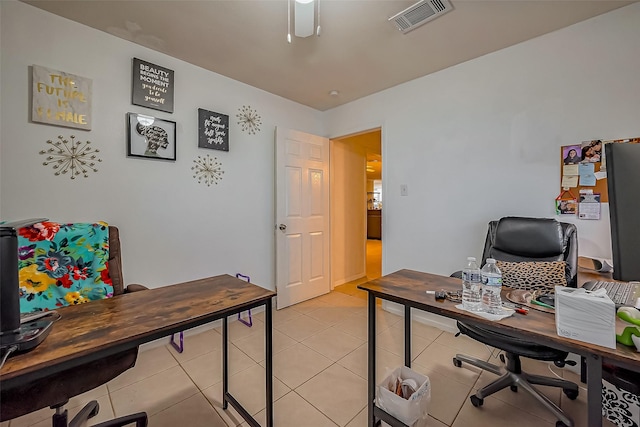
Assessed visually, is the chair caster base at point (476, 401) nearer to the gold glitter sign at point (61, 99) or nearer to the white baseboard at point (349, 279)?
the white baseboard at point (349, 279)

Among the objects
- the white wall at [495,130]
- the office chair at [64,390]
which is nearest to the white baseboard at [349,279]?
the white wall at [495,130]

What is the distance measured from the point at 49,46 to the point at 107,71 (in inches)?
12.0

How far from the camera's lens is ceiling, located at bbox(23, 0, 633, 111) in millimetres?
1696

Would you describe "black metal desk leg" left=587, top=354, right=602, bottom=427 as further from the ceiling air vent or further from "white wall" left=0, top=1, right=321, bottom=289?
"white wall" left=0, top=1, right=321, bottom=289

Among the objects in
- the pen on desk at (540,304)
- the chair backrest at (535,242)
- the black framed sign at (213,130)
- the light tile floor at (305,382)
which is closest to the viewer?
the pen on desk at (540,304)

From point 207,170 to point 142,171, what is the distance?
0.53 metres

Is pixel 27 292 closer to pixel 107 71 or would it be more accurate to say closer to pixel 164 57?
pixel 107 71

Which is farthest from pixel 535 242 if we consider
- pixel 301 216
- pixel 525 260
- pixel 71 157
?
pixel 71 157

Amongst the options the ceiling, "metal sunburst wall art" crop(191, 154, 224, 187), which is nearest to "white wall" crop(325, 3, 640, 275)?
the ceiling

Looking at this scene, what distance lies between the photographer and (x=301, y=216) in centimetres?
316

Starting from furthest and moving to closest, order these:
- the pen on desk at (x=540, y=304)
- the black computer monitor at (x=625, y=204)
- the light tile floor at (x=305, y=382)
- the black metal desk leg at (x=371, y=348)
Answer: the light tile floor at (x=305, y=382) < the black metal desk leg at (x=371, y=348) < the pen on desk at (x=540, y=304) < the black computer monitor at (x=625, y=204)

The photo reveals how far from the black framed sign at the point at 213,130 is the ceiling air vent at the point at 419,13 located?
66.1 inches

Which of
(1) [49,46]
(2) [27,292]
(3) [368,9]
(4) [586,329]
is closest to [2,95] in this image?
(1) [49,46]

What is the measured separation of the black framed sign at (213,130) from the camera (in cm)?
245
